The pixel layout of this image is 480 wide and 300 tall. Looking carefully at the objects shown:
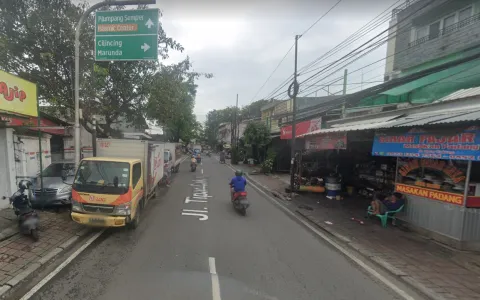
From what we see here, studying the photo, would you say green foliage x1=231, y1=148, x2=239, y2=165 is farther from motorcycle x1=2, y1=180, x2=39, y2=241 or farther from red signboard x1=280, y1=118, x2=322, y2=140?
motorcycle x1=2, y1=180, x2=39, y2=241

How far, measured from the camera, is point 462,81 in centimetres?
915

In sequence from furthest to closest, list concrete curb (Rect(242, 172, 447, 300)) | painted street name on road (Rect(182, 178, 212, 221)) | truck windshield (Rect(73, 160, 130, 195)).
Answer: painted street name on road (Rect(182, 178, 212, 221))
truck windshield (Rect(73, 160, 130, 195))
concrete curb (Rect(242, 172, 447, 300))

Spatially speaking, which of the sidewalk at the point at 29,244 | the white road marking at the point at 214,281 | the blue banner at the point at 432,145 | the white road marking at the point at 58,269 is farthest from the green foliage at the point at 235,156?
the white road marking at the point at 214,281

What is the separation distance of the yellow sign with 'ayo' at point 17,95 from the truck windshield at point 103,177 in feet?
6.71

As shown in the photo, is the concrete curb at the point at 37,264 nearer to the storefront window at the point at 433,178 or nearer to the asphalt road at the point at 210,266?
the asphalt road at the point at 210,266

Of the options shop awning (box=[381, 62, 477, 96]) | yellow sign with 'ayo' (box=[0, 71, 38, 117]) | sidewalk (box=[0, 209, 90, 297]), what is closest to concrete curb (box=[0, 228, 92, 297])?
sidewalk (box=[0, 209, 90, 297])

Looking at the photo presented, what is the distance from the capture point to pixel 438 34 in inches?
436

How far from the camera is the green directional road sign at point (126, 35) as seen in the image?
20.6ft

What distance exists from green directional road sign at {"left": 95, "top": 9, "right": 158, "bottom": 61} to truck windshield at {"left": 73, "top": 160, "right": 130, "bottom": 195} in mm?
2878

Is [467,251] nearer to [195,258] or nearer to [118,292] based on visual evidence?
[195,258]

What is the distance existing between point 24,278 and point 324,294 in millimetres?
4833

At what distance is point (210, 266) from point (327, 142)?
311 inches

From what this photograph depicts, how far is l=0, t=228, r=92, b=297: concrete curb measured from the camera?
3.69m

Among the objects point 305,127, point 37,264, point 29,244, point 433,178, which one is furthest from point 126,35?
point 305,127
